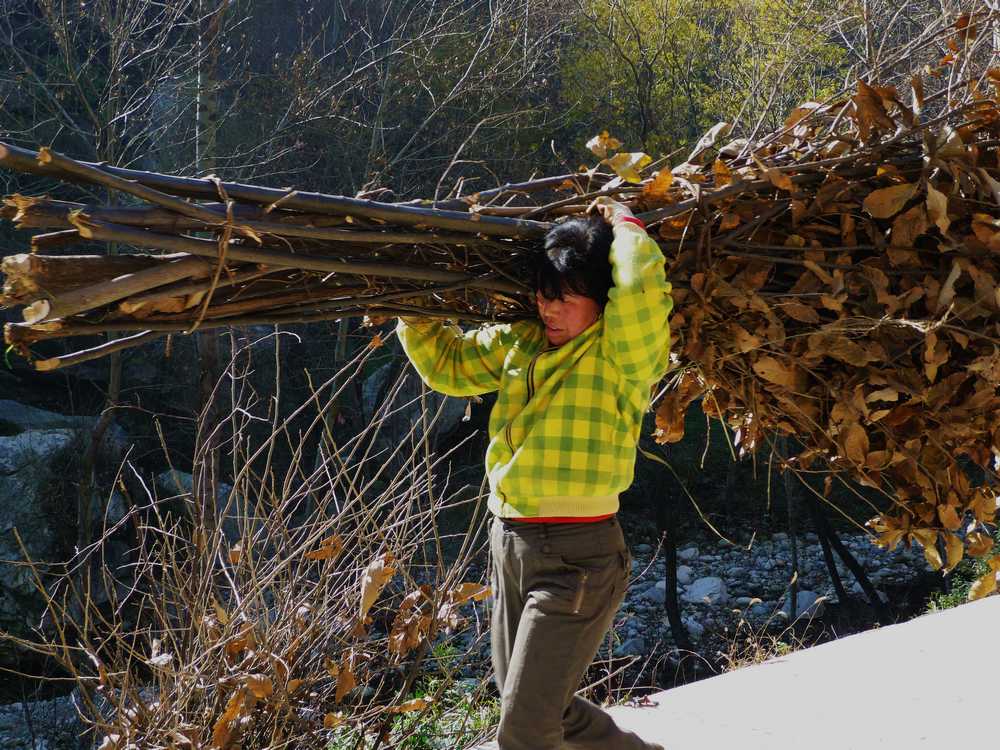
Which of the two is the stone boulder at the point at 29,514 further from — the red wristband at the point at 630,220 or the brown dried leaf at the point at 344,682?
the red wristband at the point at 630,220

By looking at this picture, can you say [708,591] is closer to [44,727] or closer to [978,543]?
[44,727]

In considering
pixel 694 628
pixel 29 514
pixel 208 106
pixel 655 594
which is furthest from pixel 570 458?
pixel 208 106

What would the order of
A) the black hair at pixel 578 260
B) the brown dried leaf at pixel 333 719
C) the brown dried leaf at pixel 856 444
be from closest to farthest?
the black hair at pixel 578 260
the brown dried leaf at pixel 856 444
the brown dried leaf at pixel 333 719

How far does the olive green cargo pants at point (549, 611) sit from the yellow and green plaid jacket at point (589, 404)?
0.06 m

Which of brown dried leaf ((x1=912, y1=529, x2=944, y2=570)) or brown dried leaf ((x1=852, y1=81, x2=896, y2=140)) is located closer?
brown dried leaf ((x1=852, y1=81, x2=896, y2=140))

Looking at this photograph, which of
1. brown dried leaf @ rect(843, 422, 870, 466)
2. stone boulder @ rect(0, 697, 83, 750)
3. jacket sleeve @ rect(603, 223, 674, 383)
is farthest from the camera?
stone boulder @ rect(0, 697, 83, 750)

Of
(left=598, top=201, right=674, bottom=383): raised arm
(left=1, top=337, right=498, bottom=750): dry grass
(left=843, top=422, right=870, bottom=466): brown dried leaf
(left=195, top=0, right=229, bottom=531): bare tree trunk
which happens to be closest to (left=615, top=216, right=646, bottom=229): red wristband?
(left=598, top=201, right=674, bottom=383): raised arm

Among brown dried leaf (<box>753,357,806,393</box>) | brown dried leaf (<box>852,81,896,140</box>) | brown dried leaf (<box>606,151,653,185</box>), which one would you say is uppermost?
brown dried leaf (<box>852,81,896,140</box>)

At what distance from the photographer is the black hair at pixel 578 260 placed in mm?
2420

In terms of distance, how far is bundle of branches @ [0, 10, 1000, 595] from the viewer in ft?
8.00

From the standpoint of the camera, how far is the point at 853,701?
3.57 metres

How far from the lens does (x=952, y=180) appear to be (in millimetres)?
2762

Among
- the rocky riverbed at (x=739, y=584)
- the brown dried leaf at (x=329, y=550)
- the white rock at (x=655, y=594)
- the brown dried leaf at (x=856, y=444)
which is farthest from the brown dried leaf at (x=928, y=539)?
the white rock at (x=655, y=594)

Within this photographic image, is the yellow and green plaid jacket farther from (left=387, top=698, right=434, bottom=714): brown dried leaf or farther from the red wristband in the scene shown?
(left=387, top=698, right=434, bottom=714): brown dried leaf
